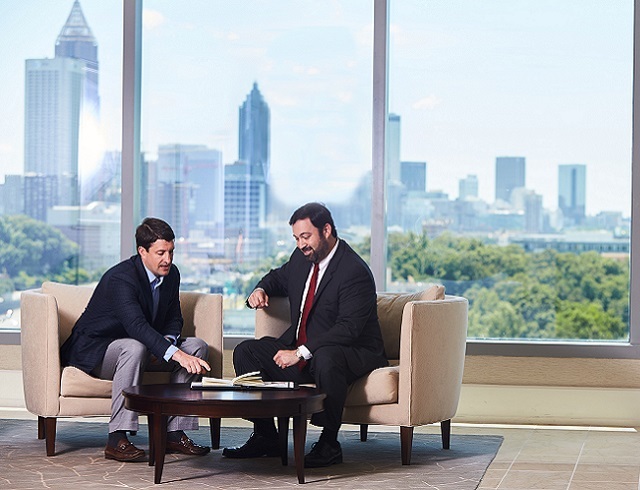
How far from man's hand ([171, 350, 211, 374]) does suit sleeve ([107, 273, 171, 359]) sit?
68 millimetres

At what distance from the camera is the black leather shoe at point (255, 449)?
5230 millimetres

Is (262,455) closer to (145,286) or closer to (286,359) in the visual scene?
(286,359)

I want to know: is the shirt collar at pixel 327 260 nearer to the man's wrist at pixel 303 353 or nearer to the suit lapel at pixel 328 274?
the suit lapel at pixel 328 274

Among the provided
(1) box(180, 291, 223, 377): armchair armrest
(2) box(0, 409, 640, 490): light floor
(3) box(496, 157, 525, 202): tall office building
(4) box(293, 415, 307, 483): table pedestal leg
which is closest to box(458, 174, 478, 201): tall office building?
(3) box(496, 157, 525, 202): tall office building

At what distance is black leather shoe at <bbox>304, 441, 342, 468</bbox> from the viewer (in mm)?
4996

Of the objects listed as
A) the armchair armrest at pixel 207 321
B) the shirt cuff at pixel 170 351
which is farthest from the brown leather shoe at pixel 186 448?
the shirt cuff at pixel 170 351

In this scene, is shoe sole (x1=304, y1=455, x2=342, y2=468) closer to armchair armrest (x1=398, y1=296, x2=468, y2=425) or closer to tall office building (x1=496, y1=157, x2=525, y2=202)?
armchair armrest (x1=398, y1=296, x2=468, y2=425)

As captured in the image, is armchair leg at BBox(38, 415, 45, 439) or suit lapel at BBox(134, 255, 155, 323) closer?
suit lapel at BBox(134, 255, 155, 323)

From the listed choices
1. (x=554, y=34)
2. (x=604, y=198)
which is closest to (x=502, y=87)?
(x=554, y=34)

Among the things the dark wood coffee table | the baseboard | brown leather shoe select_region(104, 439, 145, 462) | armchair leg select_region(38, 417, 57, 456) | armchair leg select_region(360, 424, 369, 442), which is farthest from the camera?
the baseboard

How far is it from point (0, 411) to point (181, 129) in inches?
75.4

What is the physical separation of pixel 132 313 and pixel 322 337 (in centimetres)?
83

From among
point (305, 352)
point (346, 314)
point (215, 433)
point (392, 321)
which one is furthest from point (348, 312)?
point (215, 433)

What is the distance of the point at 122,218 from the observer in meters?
7.00
